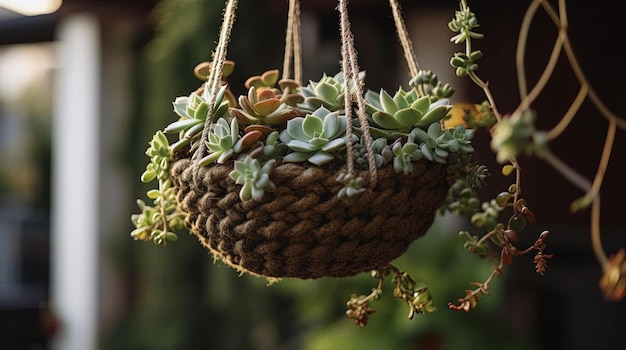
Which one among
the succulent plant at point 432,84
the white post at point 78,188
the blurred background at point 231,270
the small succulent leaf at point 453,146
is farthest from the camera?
the white post at point 78,188

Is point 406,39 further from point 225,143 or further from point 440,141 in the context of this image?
point 225,143

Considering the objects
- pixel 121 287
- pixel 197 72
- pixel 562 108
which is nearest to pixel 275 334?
pixel 121 287

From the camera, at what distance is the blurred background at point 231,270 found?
2.96 m

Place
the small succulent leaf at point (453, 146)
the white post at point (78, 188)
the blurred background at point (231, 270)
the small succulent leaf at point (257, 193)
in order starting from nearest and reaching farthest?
the small succulent leaf at point (257, 193) < the small succulent leaf at point (453, 146) < the blurred background at point (231, 270) < the white post at point (78, 188)

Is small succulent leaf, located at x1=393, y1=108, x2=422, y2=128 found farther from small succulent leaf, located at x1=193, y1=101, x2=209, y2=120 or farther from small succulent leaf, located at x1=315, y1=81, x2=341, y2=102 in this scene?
small succulent leaf, located at x1=193, y1=101, x2=209, y2=120

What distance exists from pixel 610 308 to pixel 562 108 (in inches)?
33.8

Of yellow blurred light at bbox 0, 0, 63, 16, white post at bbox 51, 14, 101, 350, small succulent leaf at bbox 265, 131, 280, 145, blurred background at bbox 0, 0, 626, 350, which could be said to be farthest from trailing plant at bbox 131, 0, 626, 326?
white post at bbox 51, 14, 101, 350

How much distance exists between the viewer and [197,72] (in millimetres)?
1114

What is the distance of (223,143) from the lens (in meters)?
0.88

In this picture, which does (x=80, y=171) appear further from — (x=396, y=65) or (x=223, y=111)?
(x=223, y=111)

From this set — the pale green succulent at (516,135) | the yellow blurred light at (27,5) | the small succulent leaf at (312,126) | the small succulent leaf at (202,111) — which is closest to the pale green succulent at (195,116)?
the small succulent leaf at (202,111)

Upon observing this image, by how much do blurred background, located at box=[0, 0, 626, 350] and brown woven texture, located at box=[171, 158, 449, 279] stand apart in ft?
6.08

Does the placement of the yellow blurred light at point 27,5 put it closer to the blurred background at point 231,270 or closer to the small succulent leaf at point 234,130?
the blurred background at point 231,270

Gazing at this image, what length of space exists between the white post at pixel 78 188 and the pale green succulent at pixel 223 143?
2880 millimetres
